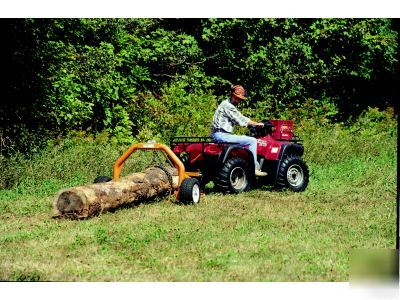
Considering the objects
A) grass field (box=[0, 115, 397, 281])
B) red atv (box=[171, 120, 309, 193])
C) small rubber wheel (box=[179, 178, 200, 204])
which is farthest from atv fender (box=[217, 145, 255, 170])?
small rubber wheel (box=[179, 178, 200, 204])

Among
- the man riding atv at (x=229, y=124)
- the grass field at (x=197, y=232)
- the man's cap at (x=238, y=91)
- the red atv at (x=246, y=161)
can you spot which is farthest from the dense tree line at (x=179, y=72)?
the man's cap at (x=238, y=91)

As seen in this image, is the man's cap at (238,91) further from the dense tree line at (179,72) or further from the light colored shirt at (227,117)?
the dense tree line at (179,72)

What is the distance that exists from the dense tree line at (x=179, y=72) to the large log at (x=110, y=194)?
3.93 m

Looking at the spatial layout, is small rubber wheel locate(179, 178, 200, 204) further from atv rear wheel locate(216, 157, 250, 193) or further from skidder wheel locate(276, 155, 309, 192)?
skidder wheel locate(276, 155, 309, 192)

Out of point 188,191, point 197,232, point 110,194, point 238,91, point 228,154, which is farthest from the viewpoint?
point 238,91

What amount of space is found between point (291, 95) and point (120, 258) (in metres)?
11.2

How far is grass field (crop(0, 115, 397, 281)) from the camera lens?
6.52m

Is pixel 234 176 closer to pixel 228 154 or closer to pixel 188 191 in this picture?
pixel 228 154

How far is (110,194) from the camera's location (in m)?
8.90

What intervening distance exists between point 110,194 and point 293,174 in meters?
3.34

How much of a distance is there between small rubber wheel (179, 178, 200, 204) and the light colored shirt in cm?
126

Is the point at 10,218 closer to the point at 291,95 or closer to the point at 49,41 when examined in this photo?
the point at 49,41

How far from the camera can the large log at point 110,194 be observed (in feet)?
27.9

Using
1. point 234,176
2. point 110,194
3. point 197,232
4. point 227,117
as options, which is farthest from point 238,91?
point 197,232
